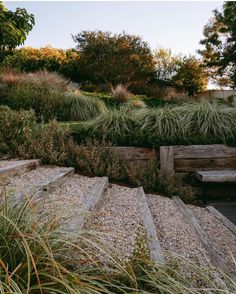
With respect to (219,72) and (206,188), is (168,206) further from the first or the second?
(219,72)

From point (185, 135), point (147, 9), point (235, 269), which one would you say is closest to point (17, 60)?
point (147, 9)

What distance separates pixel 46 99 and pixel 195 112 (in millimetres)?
3021

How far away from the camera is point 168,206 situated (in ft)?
12.4

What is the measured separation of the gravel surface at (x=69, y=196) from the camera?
7.49 feet

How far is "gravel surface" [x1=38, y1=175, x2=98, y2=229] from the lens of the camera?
89.9 inches

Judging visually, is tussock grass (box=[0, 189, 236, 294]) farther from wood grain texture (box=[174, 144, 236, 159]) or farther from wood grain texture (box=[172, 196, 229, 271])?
wood grain texture (box=[174, 144, 236, 159])

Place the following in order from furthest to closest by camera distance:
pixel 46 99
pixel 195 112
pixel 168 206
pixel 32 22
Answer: pixel 32 22 < pixel 46 99 < pixel 195 112 < pixel 168 206

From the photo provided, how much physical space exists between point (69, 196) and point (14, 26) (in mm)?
6257

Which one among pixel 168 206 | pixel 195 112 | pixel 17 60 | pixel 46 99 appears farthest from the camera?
pixel 17 60

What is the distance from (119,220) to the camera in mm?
2693

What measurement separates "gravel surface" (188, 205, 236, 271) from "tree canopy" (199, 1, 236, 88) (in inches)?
726

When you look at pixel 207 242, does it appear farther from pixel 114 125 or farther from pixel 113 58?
pixel 113 58

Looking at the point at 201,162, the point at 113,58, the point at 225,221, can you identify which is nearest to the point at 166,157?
the point at 201,162

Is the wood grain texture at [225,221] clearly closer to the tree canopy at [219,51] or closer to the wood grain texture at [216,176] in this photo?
the wood grain texture at [216,176]
